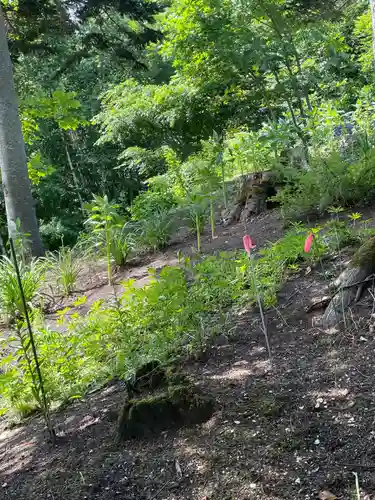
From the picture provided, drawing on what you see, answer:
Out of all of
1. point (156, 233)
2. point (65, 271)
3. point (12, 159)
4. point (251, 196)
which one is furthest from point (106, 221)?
point (251, 196)

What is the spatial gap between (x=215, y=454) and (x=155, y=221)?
515 centimetres

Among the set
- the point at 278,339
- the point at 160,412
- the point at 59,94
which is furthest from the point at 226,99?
the point at 160,412

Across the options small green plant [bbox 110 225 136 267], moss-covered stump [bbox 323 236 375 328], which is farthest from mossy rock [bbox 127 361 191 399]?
small green plant [bbox 110 225 136 267]

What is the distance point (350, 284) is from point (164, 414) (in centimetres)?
151

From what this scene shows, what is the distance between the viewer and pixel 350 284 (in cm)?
318

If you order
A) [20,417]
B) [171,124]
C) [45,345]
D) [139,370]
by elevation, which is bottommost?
[20,417]

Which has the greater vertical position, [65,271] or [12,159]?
[12,159]

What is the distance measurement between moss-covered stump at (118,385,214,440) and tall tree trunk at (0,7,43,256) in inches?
196

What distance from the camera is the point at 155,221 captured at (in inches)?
279

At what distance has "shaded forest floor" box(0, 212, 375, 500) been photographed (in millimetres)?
1924

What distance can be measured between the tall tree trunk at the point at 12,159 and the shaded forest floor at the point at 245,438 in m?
4.44

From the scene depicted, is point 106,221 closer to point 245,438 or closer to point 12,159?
point 12,159

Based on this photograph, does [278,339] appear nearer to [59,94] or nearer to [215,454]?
[215,454]

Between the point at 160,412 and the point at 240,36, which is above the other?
the point at 240,36
